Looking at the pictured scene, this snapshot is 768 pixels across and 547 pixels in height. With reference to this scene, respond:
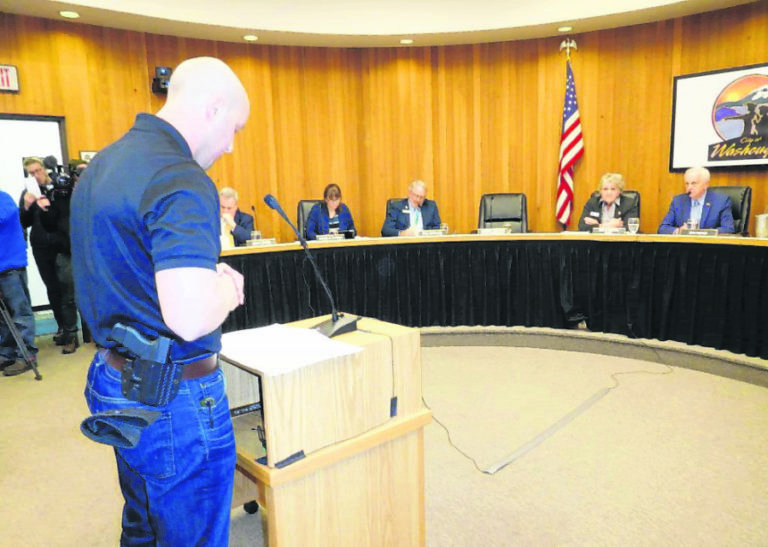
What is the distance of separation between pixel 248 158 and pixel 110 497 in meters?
4.45

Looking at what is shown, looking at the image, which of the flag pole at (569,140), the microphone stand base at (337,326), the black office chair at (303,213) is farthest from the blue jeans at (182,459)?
the flag pole at (569,140)

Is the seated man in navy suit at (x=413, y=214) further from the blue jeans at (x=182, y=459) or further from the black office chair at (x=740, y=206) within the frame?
the blue jeans at (x=182, y=459)

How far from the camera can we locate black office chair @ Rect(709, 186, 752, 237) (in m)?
3.99

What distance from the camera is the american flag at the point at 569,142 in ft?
18.8

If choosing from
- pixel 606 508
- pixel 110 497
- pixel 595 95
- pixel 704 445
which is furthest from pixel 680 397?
Result: pixel 595 95

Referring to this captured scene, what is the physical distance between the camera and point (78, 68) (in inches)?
204

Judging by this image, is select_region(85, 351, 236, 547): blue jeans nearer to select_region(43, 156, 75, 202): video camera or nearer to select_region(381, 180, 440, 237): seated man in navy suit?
select_region(43, 156, 75, 202): video camera

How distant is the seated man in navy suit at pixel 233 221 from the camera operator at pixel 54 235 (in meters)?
1.17

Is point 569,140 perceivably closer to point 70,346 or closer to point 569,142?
point 569,142

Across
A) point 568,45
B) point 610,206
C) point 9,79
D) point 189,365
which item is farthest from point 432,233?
point 9,79

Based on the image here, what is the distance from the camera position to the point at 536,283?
415cm

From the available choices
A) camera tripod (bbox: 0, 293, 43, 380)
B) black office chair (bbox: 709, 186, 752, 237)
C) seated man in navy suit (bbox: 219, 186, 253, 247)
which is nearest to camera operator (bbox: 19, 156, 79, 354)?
camera tripod (bbox: 0, 293, 43, 380)

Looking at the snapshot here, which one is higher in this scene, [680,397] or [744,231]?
[744,231]

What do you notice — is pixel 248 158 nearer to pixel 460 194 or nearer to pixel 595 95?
pixel 460 194
